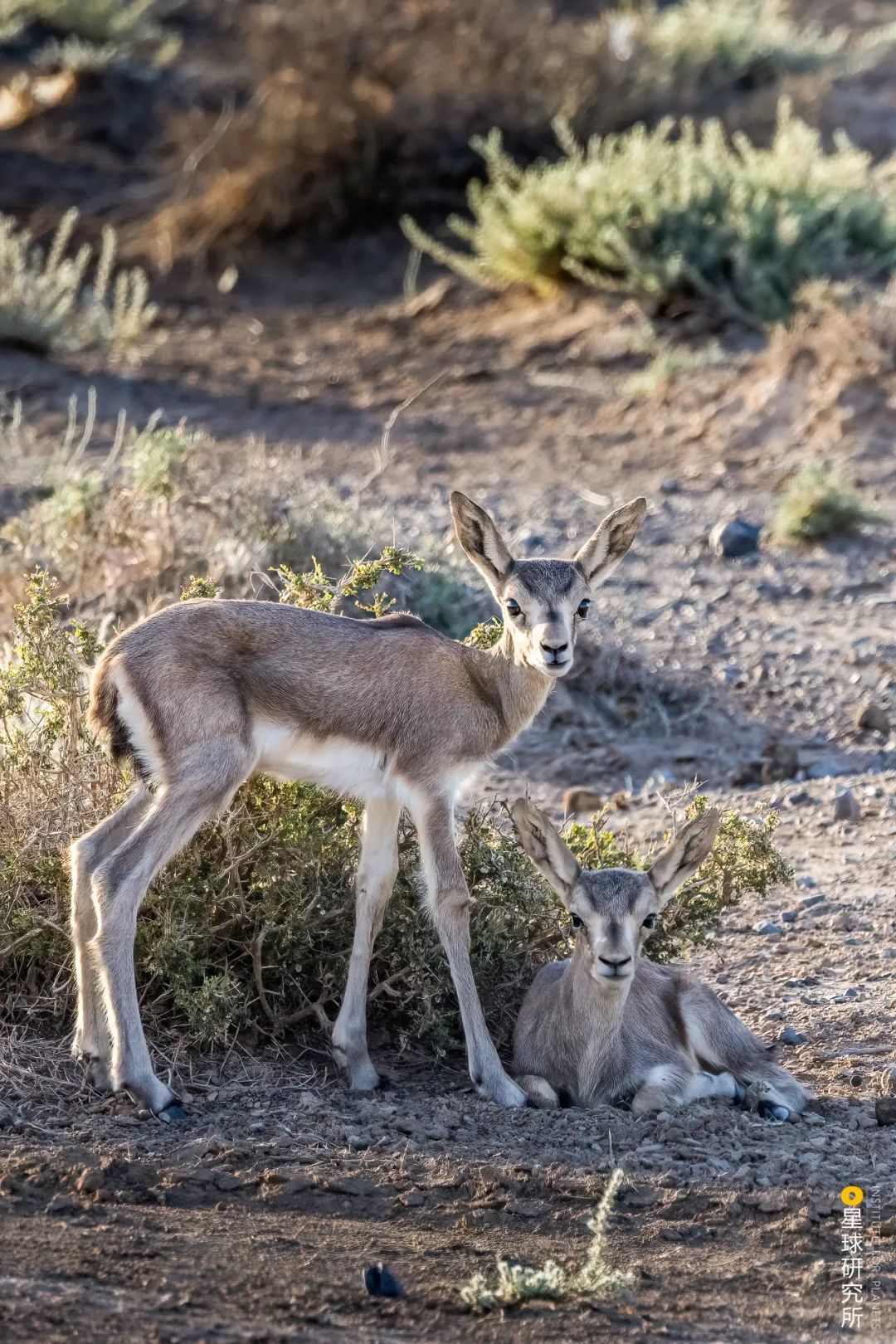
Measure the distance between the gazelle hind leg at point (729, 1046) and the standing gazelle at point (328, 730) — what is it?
2.21ft

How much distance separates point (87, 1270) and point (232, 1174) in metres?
0.88

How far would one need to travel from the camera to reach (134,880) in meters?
5.91

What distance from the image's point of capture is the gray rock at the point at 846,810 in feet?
29.3

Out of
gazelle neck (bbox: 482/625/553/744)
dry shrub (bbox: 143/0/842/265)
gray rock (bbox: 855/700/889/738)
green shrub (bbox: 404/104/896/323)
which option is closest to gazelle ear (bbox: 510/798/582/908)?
gazelle neck (bbox: 482/625/553/744)

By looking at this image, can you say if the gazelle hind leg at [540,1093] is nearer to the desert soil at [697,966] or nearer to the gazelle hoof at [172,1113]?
the desert soil at [697,966]

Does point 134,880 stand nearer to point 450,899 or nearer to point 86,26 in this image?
point 450,899

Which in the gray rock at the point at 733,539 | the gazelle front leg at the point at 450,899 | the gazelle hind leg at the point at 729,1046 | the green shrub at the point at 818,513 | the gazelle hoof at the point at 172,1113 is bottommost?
the gray rock at the point at 733,539

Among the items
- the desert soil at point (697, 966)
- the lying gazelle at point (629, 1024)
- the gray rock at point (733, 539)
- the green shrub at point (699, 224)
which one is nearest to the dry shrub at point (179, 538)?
the desert soil at point (697, 966)

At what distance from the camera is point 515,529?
41.0ft

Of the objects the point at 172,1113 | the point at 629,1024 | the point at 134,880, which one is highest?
the point at 134,880

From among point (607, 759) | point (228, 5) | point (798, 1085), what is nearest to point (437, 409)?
point (607, 759)

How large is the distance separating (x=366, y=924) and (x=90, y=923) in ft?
3.07

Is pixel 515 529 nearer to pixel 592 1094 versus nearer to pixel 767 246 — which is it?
pixel 767 246

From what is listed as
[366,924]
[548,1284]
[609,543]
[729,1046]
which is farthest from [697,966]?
[548,1284]
